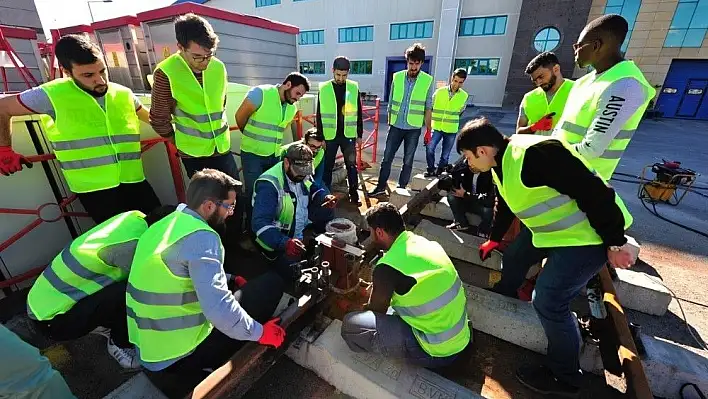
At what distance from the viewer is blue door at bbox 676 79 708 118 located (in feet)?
55.9

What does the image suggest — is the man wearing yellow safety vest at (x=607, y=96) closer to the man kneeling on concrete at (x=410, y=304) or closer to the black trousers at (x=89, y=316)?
the man kneeling on concrete at (x=410, y=304)

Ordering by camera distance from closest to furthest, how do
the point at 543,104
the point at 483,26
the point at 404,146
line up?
the point at 543,104
the point at 404,146
the point at 483,26

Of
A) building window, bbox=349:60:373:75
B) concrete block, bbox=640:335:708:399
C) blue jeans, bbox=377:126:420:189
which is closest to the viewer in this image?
concrete block, bbox=640:335:708:399

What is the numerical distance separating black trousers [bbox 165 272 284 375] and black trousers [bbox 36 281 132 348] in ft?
2.08

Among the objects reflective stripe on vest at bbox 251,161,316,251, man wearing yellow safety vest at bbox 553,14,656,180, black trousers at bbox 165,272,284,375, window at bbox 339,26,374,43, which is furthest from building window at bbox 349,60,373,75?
black trousers at bbox 165,272,284,375

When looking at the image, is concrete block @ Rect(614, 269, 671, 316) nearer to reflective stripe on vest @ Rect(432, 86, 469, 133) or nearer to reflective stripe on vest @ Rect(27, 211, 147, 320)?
reflective stripe on vest @ Rect(432, 86, 469, 133)

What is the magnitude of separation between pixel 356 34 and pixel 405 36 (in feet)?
13.6

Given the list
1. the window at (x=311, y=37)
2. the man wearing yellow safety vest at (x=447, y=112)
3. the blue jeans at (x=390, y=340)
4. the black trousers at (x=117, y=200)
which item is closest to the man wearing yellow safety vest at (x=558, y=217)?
the blue jeans at (x=390, y=340)

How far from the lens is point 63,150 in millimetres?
2389

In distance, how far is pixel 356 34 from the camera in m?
23.5

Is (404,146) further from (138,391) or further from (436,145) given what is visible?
(138,391)

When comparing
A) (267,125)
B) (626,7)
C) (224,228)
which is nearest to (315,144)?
(267,125)

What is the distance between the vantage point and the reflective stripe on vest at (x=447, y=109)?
5.57 m

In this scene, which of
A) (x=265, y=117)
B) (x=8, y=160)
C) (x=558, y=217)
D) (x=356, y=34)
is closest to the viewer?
(x=558, y=217)
